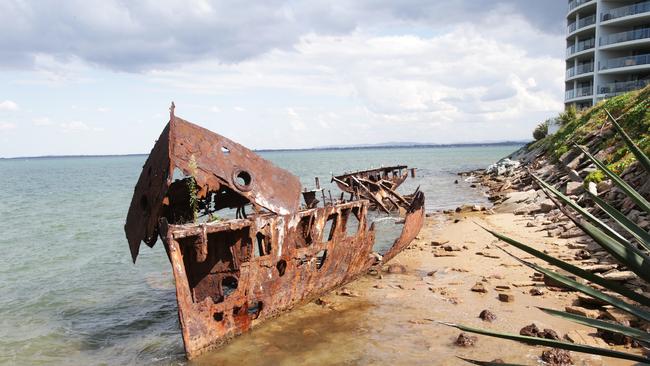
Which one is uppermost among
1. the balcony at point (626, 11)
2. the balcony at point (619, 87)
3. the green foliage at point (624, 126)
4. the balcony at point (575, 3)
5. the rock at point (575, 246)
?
the balcony at point (575, 3)

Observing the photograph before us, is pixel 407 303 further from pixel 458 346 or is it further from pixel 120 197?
pixel 120 197

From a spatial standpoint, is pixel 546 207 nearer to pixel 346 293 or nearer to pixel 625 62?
pixel 346 293

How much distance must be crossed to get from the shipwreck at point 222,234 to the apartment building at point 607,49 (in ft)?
137

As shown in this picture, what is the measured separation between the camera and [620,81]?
46.0 metres

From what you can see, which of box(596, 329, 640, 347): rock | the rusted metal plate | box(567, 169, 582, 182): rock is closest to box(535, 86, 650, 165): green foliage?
box(567, 169, 582, 182): rock

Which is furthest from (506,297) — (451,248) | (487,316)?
(451,248)

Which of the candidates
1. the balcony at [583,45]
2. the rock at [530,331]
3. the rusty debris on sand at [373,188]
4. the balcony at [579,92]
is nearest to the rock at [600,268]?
the rock at [530,331]

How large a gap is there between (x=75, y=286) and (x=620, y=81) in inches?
1911

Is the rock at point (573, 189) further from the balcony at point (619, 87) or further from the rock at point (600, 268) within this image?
the balcony at point (619, 87)

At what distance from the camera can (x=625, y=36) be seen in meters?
44.9

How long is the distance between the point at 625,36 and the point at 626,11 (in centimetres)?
227

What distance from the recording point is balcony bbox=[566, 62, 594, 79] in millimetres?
48500

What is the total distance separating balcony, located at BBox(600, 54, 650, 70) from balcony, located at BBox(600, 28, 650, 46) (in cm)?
161

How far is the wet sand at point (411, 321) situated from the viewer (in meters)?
7.67
